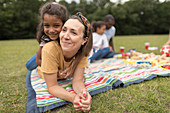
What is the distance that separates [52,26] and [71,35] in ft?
2.05

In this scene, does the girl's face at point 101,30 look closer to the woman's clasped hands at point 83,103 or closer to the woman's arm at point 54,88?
the woman's arm at point 54,88

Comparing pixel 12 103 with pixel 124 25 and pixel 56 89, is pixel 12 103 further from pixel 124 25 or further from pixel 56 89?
pixel 124 25

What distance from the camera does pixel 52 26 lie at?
242cm

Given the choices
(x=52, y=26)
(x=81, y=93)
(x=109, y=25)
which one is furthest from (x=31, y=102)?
(x=109, y=25)

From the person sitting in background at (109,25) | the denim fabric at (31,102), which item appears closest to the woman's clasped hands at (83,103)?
the denim fabric at (31,102)

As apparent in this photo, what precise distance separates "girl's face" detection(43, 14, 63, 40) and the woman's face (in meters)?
0.44

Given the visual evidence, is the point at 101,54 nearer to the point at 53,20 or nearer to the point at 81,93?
the point at 53,20

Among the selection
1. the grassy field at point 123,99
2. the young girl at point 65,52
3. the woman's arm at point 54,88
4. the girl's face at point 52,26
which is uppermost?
the girl's face at point 52,26

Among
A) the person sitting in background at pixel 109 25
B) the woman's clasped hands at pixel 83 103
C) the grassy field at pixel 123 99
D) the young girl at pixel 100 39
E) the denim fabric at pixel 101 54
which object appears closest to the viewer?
the woman's clasped hands at pixel 83 103

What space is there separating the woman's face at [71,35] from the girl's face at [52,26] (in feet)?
1.44

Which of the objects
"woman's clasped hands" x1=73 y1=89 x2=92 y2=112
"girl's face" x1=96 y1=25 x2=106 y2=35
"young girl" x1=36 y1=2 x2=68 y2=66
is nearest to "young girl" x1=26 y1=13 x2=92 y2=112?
"woman's clasped hands" x1=73 y1=89 x2=92 y2=112

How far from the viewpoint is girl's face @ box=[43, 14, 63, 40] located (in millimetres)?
2354

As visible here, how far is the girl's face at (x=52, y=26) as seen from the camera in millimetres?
2354

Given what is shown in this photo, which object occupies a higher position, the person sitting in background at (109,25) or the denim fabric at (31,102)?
the person sitting in background at (109,25)
